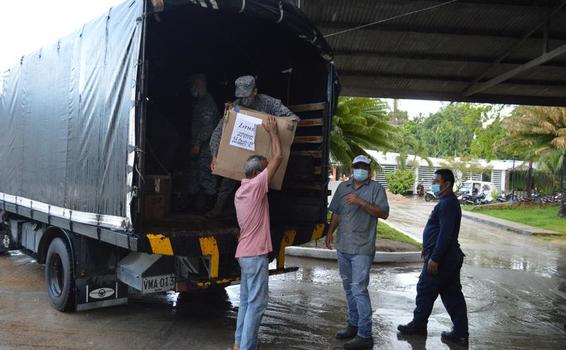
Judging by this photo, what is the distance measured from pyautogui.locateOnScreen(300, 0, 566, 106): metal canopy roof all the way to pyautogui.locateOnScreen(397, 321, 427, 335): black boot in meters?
4.18

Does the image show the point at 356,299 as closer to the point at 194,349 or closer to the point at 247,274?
the point at 247,274

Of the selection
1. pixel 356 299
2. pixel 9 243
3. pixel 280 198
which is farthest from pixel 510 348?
pixel 9 243

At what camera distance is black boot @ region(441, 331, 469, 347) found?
4.92 metres

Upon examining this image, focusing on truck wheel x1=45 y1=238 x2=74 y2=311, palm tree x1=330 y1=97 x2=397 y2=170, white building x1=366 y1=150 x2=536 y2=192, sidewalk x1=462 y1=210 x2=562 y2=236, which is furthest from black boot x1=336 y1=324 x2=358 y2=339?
white building x1=366 y1=150 x2=536 y2=192

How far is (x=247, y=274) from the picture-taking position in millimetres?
4047

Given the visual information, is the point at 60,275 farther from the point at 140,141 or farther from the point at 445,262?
the point at 445,262

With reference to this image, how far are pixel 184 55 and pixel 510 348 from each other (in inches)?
202

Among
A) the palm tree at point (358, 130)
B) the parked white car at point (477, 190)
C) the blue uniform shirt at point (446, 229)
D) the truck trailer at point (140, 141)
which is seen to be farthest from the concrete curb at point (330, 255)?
the parked white car at point (477, 190)

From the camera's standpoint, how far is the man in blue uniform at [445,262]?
4812 mm

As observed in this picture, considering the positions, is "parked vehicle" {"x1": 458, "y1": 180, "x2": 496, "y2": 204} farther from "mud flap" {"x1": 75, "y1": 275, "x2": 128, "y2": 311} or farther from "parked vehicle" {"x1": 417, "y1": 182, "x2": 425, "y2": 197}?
"mud flap" {"x1": 75, "y1": 275, "x2": 128, "y2": 311}

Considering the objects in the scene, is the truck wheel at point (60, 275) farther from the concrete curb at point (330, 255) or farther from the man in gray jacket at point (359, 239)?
the concrete curb at point (330, 255)

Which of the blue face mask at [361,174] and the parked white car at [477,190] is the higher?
the blue face mask at [361,174]

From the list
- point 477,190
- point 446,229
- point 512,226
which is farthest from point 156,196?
point 477,190

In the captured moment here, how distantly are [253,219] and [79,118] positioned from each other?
2.21 meters
